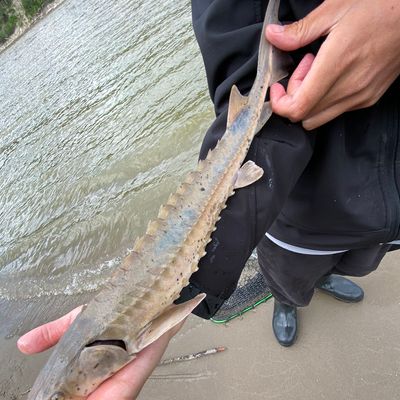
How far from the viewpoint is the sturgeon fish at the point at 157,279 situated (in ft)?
5.47

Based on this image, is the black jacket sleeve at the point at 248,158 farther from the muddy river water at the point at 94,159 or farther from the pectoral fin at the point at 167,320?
the muddy river water at the point at 94,159

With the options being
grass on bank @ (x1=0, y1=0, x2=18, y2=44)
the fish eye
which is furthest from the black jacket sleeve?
grass on bank @ (x1=0, y1=0, x2=18, y2=44)

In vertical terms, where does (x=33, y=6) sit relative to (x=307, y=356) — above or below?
above

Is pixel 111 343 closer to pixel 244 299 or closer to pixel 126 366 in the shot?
pixel 126 366

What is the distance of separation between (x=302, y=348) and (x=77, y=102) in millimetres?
10498

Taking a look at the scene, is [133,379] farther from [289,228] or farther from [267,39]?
[267,39]

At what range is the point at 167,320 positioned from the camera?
5.48 feet

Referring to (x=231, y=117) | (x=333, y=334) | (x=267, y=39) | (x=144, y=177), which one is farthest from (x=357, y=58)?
(x=144, y=177)

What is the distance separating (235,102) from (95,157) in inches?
271

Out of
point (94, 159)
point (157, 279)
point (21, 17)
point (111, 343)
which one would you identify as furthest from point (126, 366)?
point (21, 17)

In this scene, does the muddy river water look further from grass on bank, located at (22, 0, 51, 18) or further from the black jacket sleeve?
grass on bank, located at (22, 0, 51, 18)

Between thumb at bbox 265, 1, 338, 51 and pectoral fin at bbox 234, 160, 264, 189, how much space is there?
47 centimetres

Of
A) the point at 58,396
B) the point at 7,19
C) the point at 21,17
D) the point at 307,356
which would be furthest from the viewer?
the point at 7,19

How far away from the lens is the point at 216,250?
5.48 ft
